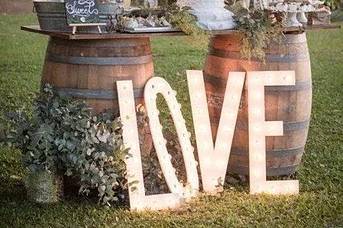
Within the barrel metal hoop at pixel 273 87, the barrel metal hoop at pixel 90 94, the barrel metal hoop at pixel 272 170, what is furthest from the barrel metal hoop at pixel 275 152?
the barrel metal hoop at pixel 90 94

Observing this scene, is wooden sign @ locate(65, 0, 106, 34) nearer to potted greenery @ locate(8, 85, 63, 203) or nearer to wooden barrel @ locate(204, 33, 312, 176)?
potted greenery @ locate(8, 85, 63, 203)

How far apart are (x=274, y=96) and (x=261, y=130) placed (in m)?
0.33

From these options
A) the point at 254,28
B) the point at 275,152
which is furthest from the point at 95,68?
the point at 275,152

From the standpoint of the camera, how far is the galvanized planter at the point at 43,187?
15.2 feet

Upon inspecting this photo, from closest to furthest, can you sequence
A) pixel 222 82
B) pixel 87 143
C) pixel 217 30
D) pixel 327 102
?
pixel 87 143 → pixel 217 30 → pixel 222 82 → pixel 327 102

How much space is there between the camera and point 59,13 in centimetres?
456

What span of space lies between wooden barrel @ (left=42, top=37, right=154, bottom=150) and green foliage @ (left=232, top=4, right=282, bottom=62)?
689mm

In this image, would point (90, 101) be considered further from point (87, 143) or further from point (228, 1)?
point (228, 1)

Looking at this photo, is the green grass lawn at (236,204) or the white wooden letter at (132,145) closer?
the green grass lawn at (236,204)

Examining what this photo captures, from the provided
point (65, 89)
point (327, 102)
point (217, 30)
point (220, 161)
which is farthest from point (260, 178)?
point (327, 102)

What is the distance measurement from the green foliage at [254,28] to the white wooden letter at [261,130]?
0.56 feet

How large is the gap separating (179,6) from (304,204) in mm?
1535

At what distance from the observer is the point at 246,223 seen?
450cm

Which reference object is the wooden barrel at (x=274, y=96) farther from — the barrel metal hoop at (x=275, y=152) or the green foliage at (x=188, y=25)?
the green foliage at (x=188, y=25)
